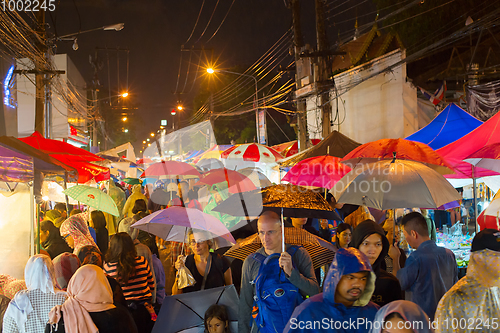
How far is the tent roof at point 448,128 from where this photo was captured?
838 centimetres

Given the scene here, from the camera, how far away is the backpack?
3.38 meters

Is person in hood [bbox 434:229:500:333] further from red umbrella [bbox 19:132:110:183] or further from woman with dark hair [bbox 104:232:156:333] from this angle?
red umbrella [bbox 19:132:110:183]

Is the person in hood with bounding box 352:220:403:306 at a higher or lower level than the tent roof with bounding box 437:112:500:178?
lower

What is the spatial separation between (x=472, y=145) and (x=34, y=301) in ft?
20.4

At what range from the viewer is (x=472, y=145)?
6.06 metres

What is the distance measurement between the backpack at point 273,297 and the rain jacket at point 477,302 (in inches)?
46.1

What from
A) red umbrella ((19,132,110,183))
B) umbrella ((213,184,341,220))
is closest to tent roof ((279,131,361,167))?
umbrella ((213,184,341,220))

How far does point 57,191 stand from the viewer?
9.50 meters

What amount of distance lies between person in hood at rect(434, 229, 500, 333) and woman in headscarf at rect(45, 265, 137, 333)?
8.97ft

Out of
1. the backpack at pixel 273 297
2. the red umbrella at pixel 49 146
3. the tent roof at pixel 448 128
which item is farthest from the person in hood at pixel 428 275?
the red umbrella at pixel 49 146

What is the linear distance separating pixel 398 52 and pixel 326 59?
3348 mm

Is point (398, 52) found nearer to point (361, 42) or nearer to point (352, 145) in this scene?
point (361, 42)

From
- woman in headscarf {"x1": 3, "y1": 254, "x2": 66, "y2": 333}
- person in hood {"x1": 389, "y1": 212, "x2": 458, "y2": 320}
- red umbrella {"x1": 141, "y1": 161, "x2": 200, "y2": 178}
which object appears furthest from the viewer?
red umbrella {"x1": 141, "y1": 161, "x2": 200, "y2": 178}

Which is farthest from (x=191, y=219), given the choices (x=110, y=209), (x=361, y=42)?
(x=361, y=42)
